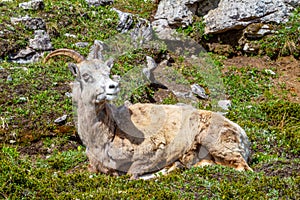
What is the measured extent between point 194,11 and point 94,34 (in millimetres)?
5365

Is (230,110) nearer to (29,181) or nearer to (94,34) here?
(94,34)

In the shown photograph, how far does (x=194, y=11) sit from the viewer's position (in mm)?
22922

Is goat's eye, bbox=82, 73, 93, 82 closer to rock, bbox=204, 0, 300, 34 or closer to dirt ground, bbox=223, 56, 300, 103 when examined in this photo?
dirt ground, bbox=223, 56, 300, 103

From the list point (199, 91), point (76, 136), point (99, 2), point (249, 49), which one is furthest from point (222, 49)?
point (76, 136)

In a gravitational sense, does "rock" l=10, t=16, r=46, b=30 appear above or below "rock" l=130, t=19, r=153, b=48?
above

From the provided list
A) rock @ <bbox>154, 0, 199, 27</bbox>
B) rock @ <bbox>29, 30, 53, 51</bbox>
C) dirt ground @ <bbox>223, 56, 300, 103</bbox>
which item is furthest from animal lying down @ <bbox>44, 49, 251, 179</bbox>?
rock @ <bbox>154, 0, 199, 27</bbox>

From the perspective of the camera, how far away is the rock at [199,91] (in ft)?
58.4

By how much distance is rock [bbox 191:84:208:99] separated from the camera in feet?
58.4

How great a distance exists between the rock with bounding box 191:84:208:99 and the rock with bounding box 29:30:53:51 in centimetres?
580

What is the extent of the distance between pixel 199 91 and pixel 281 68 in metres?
4.73

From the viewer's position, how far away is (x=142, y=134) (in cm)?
990

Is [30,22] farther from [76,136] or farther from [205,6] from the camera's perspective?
[205,6]

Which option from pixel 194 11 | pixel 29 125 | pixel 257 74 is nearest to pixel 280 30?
pixel 257 74

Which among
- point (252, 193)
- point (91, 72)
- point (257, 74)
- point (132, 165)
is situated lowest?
point (257, 74)
